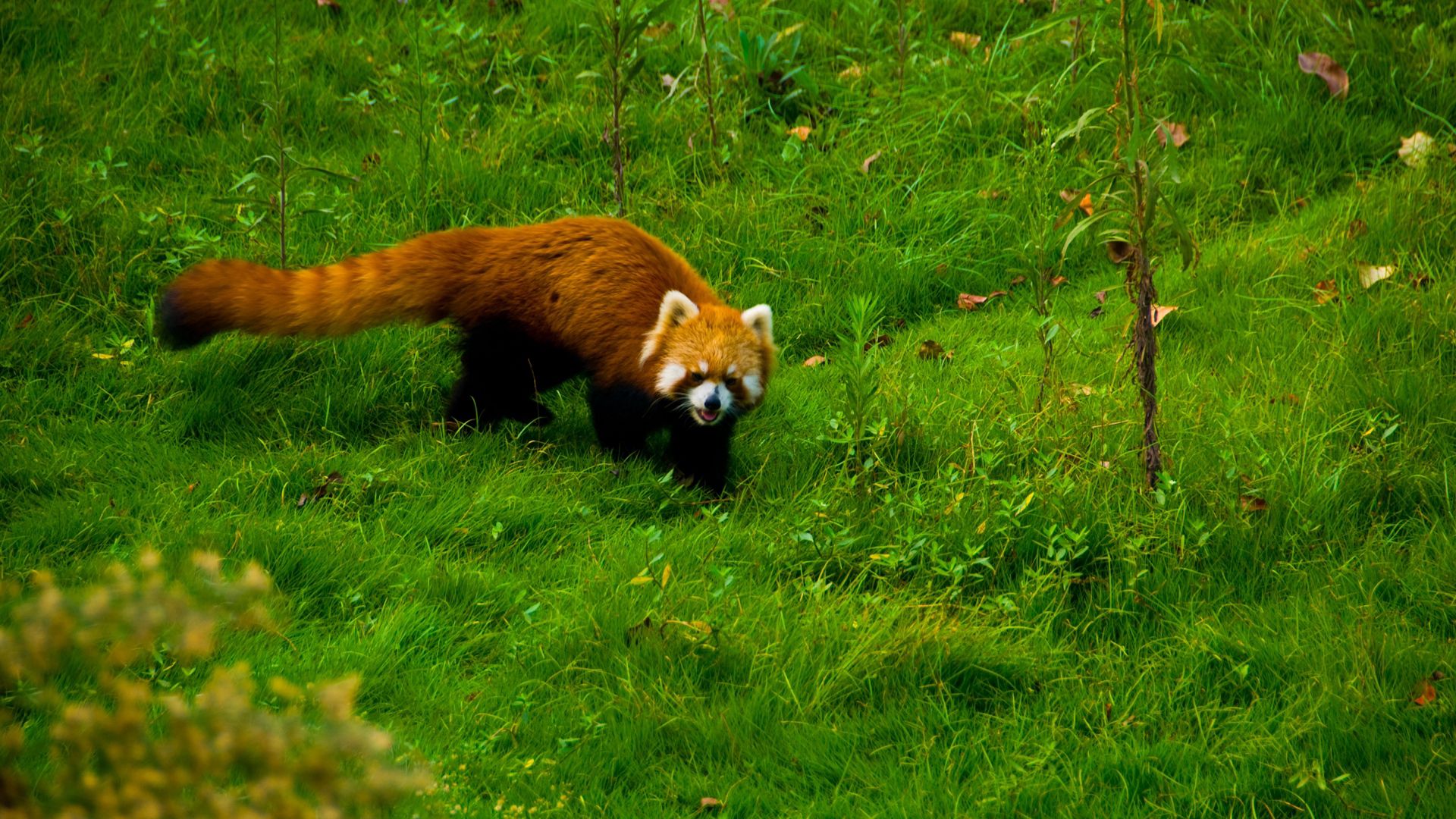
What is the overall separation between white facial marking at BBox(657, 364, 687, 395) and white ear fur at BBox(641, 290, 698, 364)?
0.35ft

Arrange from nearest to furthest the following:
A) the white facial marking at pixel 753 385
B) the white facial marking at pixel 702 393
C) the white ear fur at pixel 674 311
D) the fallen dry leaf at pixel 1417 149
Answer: the white facial marking at pixel 702 393
the white ear fur at pixel 674 311
the white facial marking at pixel 753 385
the fallen dry leaf at pixel 1417 149

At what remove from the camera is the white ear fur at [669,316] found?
16.1ft

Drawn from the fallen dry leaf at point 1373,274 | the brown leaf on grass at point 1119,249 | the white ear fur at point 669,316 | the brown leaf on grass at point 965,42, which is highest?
the brown leaf on grass at point 965,42

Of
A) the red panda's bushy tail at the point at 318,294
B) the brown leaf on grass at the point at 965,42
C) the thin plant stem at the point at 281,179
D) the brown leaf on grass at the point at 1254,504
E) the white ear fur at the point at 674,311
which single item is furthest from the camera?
the brown leaf on grass at the point at 965,42

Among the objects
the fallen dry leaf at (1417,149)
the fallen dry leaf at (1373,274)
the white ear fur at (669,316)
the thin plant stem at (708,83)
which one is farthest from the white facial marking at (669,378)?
the fallen dry leaf at (1417,149)

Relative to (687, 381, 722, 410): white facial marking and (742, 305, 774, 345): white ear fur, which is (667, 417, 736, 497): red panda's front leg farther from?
(742, 305, 774, 345): white ear fur

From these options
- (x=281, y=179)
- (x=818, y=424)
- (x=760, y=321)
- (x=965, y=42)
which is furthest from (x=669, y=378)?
(x=965, y=42)

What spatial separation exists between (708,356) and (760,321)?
0.32 metres

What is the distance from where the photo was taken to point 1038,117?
6379 millimetres

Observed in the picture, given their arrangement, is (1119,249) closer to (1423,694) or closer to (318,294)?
(1423,694)

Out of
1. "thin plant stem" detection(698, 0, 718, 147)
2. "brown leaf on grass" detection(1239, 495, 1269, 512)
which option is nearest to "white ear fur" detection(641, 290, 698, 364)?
"thin plant stem" detection(698, 0, 718, 147)

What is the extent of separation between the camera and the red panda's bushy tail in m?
4.62

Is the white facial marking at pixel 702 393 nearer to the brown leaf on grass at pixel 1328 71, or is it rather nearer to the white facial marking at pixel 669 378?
the white facial marking at pixel 669 378

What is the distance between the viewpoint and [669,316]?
195 inches
